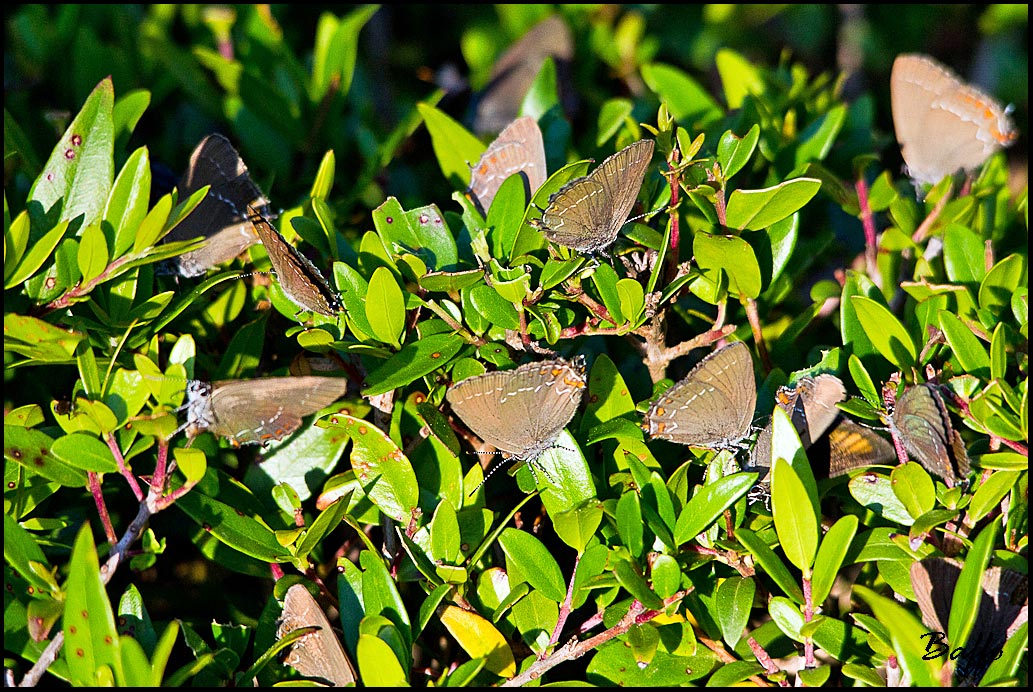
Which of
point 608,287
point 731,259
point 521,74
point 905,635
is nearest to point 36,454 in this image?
point 608,287

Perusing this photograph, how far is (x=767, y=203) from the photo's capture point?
1.45 metres

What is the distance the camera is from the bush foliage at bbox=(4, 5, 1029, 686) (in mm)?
1260

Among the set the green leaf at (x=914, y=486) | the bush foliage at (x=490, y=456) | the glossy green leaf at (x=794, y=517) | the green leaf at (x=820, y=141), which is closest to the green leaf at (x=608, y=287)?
the bush foliage at (x=490, y=456)

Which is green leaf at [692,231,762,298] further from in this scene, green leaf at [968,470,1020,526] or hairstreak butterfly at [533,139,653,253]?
green leaf at [968,470,1020,526]

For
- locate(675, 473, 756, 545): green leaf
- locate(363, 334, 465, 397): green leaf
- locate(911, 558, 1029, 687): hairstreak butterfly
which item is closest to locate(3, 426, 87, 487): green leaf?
locate(363, 334, 465, 397): green leaf

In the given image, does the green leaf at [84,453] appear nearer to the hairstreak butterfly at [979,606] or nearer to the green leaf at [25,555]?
the green leaf at [25,555]

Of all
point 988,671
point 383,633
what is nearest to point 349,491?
point 383,633

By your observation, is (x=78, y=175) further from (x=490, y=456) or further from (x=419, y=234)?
(x=490, y=456)

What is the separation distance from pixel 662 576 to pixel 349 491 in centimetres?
49

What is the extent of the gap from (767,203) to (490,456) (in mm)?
592

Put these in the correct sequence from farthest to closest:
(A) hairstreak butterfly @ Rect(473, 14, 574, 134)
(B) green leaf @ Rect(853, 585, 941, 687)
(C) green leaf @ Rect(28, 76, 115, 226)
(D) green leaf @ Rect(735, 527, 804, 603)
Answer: (A) hairstreak butterfly @ Rect(473, 14, 574, 134) < (C) green leaf @ Rect(28, 76, 115, 226) < (D) green leaf @ Rect(735, 527, 804, 603) < (B) green leaf @ Rect(853, 585, 941, 687)

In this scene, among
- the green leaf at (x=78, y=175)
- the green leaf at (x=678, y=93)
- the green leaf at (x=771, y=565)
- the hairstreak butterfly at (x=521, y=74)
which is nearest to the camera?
the green leaf at (x=771, y=565)

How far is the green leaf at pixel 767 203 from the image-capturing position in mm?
1425

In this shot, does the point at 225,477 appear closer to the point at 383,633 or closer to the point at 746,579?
the point at 383,633
